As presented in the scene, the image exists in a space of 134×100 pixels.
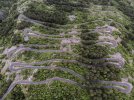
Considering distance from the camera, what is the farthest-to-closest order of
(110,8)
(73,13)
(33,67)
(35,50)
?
(110,8) < (73,13) < (35,50) < (33,67)

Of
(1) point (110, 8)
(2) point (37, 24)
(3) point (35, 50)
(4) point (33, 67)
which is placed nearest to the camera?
(4) point (33, 67)

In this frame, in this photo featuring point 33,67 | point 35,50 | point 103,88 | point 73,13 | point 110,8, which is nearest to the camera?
point 103,88

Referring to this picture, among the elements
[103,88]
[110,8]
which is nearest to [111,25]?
[110,8]

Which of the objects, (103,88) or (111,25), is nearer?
(103,88)

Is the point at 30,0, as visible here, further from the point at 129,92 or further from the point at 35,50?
the point at 129,92

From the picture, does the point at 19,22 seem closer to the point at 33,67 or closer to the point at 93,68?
the point at 33,67

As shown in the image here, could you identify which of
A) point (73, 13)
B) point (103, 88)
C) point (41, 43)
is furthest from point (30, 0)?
point (103, 88)
